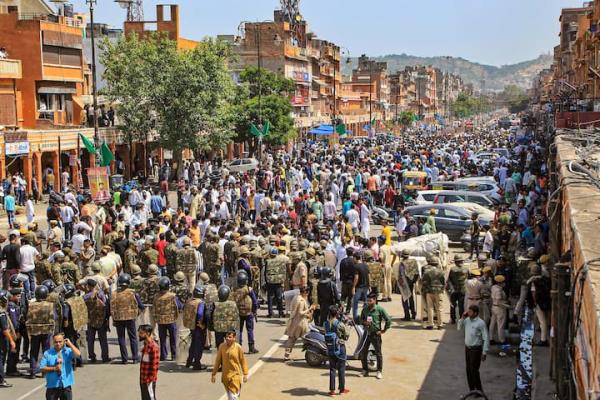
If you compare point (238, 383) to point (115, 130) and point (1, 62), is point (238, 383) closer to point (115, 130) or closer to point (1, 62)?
point (1, 62)

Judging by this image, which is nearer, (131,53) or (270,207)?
(270,207)

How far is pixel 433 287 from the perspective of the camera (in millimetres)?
14742

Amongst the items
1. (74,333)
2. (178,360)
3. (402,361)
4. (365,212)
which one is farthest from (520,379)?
(365,212)

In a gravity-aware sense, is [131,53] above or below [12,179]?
above

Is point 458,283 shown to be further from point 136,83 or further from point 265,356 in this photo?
point 136,83

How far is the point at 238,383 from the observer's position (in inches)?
396

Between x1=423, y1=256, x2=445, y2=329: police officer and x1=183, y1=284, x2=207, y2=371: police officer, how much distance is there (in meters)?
4.28

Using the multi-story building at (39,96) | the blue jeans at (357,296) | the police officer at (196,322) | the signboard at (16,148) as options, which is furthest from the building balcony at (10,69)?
the police officer at (196,322)

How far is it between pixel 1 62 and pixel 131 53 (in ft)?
21.5

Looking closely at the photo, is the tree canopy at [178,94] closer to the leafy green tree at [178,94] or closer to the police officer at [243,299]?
the leafy green tree at [178,94]

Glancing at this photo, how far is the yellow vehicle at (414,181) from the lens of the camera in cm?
3234

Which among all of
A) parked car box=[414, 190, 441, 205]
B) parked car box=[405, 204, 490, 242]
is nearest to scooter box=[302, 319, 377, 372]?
parked car box=[405, 204, 490, 242]

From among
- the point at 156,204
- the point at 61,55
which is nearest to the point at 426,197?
the point at 156,204

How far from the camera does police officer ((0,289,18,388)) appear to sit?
465 inches
